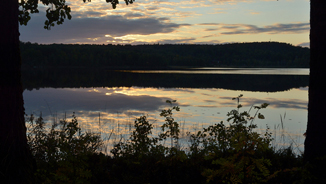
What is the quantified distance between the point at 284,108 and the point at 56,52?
426 feet

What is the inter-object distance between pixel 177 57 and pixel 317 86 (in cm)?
14585

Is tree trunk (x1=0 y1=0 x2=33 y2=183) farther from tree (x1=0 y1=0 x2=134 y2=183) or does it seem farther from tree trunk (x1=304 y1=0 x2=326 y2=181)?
tree trunk (x1=304 y1=0 x2=326 y2=181)

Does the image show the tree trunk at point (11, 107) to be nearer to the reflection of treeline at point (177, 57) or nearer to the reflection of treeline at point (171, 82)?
the reflection of treeline at point (171, 82)

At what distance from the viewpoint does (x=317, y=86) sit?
5156 mm

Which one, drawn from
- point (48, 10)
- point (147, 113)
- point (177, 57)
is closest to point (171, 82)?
point (147, 113)

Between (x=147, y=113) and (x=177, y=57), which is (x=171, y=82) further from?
(x=177, y=57)

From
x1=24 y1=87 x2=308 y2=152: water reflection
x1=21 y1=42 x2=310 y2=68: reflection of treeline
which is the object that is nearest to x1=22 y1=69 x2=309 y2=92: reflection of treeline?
x1=24 y1=87 x2=308 y2=152: water reflection

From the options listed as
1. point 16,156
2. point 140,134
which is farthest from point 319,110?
point 16,156

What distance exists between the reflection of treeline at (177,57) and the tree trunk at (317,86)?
12413 centimetres

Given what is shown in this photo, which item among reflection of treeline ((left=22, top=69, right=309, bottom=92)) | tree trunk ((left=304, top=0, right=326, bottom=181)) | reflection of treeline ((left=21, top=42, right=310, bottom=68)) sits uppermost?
reflection of treeline ((left=21, top=42, right=310, bottom=68))

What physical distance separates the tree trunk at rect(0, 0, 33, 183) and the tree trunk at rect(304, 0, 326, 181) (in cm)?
564

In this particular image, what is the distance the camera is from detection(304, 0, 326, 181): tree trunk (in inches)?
202

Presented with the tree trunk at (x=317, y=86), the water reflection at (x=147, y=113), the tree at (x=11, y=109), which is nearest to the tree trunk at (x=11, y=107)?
the tree at (x=11, y=109)

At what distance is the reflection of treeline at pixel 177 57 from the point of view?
4878 inches
